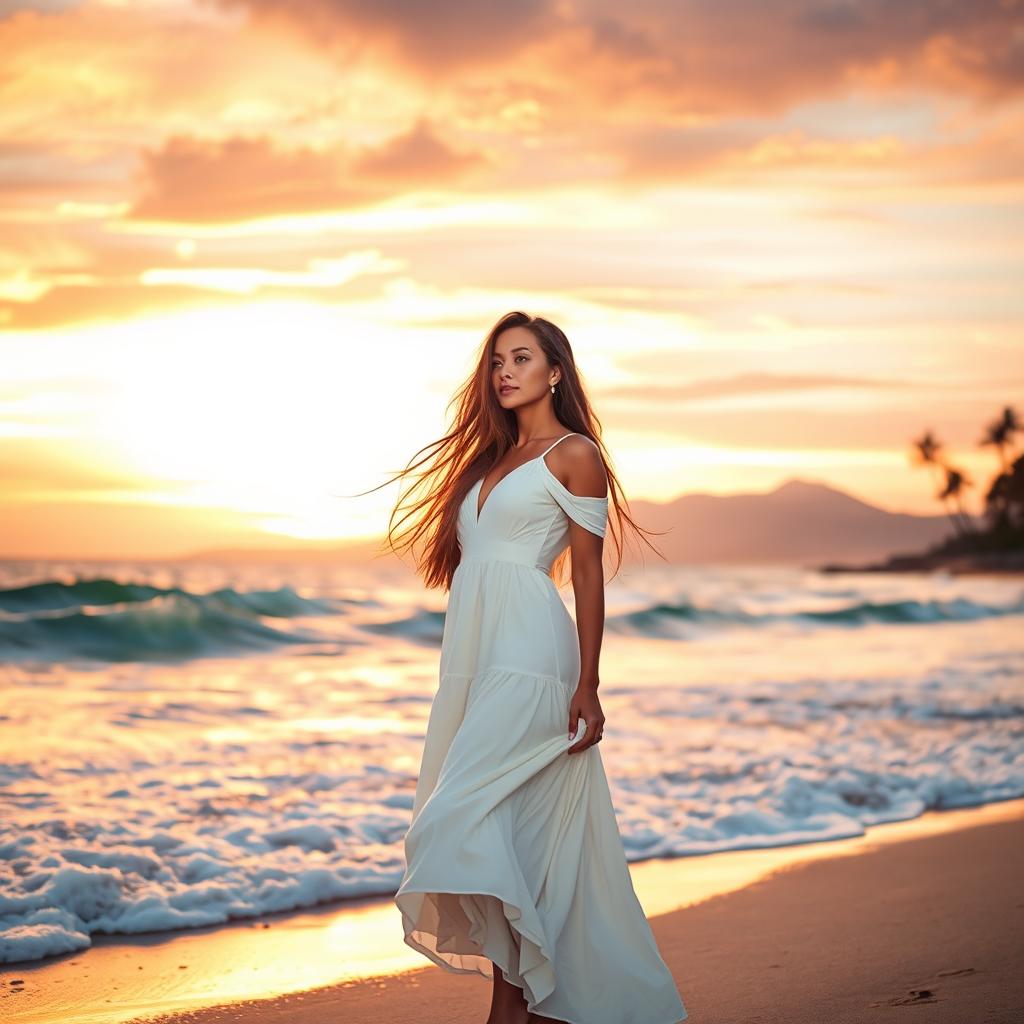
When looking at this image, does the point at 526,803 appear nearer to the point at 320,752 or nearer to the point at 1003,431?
the point at 320,752

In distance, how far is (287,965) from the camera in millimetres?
4660

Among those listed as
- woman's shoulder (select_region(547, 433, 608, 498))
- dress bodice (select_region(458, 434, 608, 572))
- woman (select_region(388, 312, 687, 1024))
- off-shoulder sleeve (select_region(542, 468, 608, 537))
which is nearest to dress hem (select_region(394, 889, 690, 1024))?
woman (select_region(388, 312, 687, 1024))

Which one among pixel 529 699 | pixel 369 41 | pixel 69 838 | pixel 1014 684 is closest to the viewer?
pixel 529 699

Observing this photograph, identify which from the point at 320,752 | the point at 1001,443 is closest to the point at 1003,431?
the point at 1001,443

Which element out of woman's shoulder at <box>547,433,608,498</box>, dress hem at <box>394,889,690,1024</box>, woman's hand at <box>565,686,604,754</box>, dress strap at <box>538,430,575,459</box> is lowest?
dress hem at <box>394,889,690,1024</box>

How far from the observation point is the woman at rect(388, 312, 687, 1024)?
11.0 feet

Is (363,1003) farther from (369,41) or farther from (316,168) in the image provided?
(316,168)

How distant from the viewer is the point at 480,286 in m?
13.7

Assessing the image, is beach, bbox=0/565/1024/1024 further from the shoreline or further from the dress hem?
the dress hem

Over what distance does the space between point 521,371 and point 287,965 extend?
249 cm

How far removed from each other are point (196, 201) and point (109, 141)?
113cm

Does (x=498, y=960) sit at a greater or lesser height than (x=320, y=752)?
greater

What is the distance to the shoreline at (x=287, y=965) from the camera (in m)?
4.16

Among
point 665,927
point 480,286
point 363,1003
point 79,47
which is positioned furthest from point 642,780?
point 79,47
